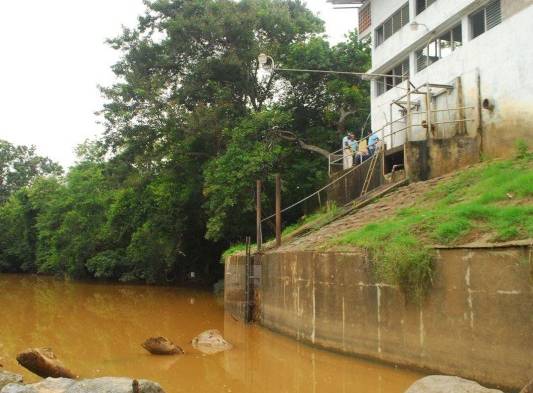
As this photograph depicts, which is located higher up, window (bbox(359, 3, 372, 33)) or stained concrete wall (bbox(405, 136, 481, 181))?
window (bbox(359, 3, 372, 33))

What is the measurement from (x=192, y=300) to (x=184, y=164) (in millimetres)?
6885

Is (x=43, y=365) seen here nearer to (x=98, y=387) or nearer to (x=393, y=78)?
(x=98, y=387)

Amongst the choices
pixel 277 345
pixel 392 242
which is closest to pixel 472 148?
pixel 392 242

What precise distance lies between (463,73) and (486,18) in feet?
5.57

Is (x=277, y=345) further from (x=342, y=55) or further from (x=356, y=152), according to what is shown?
(x=342, y=55)

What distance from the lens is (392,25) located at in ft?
72.4

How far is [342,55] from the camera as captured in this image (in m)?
26.4

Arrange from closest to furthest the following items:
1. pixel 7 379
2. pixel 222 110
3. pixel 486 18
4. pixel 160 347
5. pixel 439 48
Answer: pixel 7 379
pixel 160 347
pixel 486 18
pixel 439 48
pixel 222 110

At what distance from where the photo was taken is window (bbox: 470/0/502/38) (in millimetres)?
15953

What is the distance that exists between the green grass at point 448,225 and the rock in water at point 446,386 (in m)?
3.00

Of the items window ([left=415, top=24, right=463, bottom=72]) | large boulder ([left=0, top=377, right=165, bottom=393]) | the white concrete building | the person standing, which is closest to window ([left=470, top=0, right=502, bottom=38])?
the white concrete building

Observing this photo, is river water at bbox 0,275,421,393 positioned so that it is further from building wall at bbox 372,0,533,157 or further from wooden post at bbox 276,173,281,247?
building wall at bbox 372,0,533,157

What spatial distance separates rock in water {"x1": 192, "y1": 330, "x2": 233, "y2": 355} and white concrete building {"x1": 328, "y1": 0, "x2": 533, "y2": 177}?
8.03 metres

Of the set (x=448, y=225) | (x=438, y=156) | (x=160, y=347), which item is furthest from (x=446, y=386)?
(x=438, y=156)
